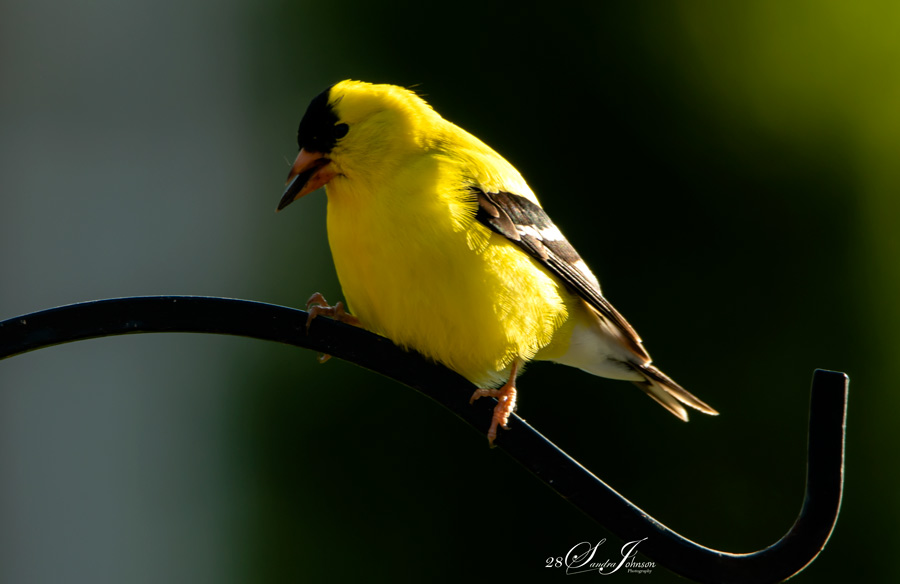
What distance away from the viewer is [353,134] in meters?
2.82

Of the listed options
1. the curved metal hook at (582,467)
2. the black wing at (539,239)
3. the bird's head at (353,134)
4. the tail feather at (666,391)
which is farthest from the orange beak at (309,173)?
the tail feather at (666,391)

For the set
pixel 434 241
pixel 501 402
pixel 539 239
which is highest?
pixel 434 241

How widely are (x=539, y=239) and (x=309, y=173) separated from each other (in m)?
0.74

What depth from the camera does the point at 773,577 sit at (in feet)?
6.15

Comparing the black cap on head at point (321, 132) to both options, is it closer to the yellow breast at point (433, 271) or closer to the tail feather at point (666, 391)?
the yellow breast at point (433, 271)

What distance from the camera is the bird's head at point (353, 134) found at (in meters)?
2.75

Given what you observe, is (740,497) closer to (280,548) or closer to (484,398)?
(484,398)

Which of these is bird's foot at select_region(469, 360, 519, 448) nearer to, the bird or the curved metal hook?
the bird

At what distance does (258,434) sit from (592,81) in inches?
94.5

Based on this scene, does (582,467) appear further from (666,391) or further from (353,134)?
(666,391)

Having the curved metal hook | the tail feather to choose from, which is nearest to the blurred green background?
the tail feather

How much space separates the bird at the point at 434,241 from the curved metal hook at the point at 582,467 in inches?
12.8

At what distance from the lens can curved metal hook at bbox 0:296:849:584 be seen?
6.01ft

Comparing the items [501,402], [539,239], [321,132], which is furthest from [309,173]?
[501,402]
